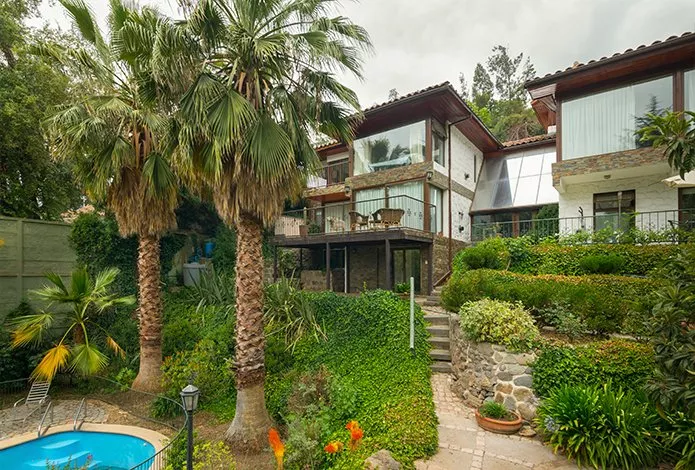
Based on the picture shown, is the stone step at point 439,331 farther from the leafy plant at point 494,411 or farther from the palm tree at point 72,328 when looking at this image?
the palm tree at point 72,328

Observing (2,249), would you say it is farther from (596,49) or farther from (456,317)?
(596,49)

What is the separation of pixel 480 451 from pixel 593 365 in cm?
257

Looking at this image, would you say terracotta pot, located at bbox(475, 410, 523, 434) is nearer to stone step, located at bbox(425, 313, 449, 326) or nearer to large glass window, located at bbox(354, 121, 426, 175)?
stone step, located at bbox(425, 313, 449, 326)

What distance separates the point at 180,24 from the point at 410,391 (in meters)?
8.59

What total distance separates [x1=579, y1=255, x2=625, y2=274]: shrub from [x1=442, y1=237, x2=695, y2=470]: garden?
3cm

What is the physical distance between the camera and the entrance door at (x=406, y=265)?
46.7 feet

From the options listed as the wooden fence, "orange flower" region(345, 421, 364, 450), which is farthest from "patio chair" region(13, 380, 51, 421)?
"orange flower" region(345, 421, 364, 450)

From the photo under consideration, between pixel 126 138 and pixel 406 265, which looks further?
pixel 406 265

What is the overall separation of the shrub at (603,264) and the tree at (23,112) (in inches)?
669

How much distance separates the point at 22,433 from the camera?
787 centimetres

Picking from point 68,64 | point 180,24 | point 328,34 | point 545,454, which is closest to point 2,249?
point 68,64

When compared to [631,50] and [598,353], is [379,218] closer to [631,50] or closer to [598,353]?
[598,353]

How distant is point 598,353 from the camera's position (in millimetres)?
5922

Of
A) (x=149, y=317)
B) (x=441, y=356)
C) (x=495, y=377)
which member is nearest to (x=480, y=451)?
(x=495, y=377)
